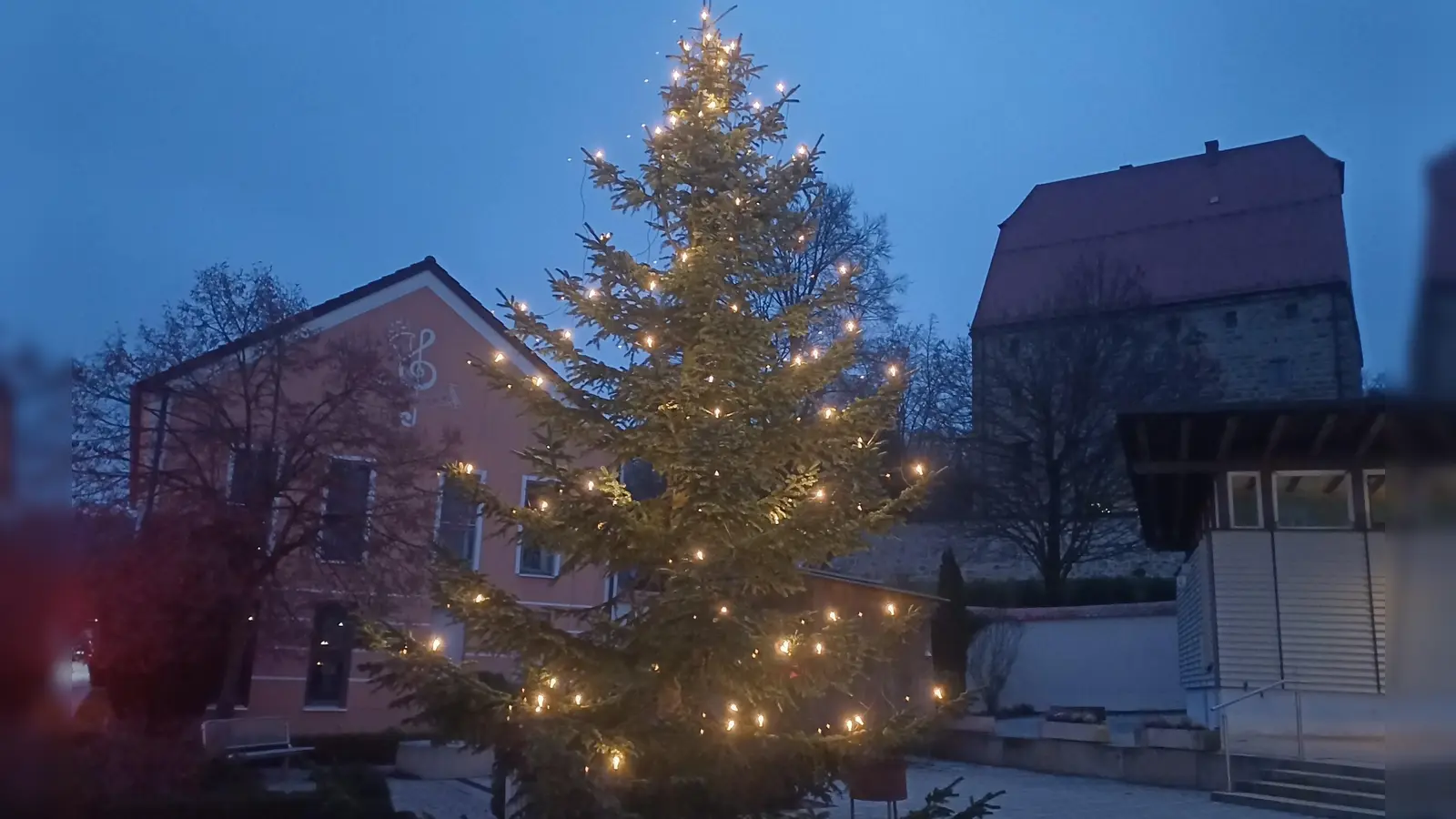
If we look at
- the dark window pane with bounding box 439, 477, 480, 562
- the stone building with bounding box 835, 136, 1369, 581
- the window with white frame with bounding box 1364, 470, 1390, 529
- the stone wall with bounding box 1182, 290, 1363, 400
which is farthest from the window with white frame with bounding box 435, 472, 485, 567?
the stone wall with bounding box 1182, 290, 1363, 400

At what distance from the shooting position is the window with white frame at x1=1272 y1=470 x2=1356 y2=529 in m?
15.6

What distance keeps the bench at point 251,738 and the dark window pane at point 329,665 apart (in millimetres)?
2532

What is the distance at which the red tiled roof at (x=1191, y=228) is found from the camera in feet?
135

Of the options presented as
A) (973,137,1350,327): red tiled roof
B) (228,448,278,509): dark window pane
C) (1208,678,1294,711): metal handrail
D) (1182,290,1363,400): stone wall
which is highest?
(973,137,1350,327): red tiled roof

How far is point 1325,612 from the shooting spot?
15.4 m

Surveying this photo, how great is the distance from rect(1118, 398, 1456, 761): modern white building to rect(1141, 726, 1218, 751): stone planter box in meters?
0.36

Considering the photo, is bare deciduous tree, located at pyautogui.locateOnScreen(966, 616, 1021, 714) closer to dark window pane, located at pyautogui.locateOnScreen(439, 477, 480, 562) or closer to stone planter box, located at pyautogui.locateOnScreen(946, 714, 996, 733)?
stone planter box, located at pyautogui.locateOnScreen(946, 714, 996, 733)

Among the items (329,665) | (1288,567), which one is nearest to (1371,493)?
(1288,567)
